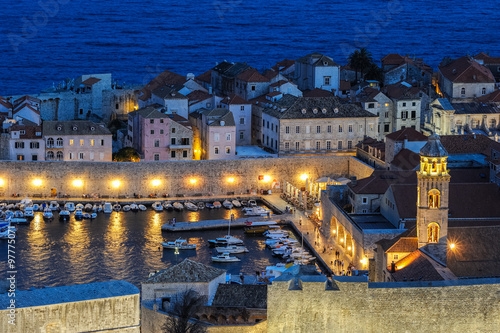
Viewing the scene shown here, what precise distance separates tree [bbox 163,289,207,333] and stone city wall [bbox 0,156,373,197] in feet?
76.1

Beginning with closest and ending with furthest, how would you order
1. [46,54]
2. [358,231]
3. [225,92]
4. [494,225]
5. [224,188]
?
[494,225], [358,231], [224,188], [225,92], [46,54]

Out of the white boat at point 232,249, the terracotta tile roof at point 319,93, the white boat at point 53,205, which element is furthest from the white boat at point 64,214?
the terracotta tile roof at point 319,93

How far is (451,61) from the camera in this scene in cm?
7331

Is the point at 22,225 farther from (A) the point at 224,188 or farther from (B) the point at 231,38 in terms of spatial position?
(B) the point at 231,38

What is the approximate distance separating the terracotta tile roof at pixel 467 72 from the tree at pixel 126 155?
18.0 meters

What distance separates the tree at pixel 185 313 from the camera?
A: 1339 inches

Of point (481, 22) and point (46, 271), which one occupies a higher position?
point (481, 22)

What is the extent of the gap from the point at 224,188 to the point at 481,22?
244 ft

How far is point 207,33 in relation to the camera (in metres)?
136

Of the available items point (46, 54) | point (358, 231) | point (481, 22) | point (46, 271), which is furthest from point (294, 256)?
point (481, 22)

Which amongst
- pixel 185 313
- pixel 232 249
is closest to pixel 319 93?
pixel 232 249

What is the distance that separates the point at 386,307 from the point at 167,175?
29.5 m

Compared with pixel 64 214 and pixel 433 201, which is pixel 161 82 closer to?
pixel 64 214

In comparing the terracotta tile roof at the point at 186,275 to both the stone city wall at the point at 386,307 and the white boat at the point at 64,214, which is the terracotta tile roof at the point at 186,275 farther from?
the white boat at the point at 64,214
